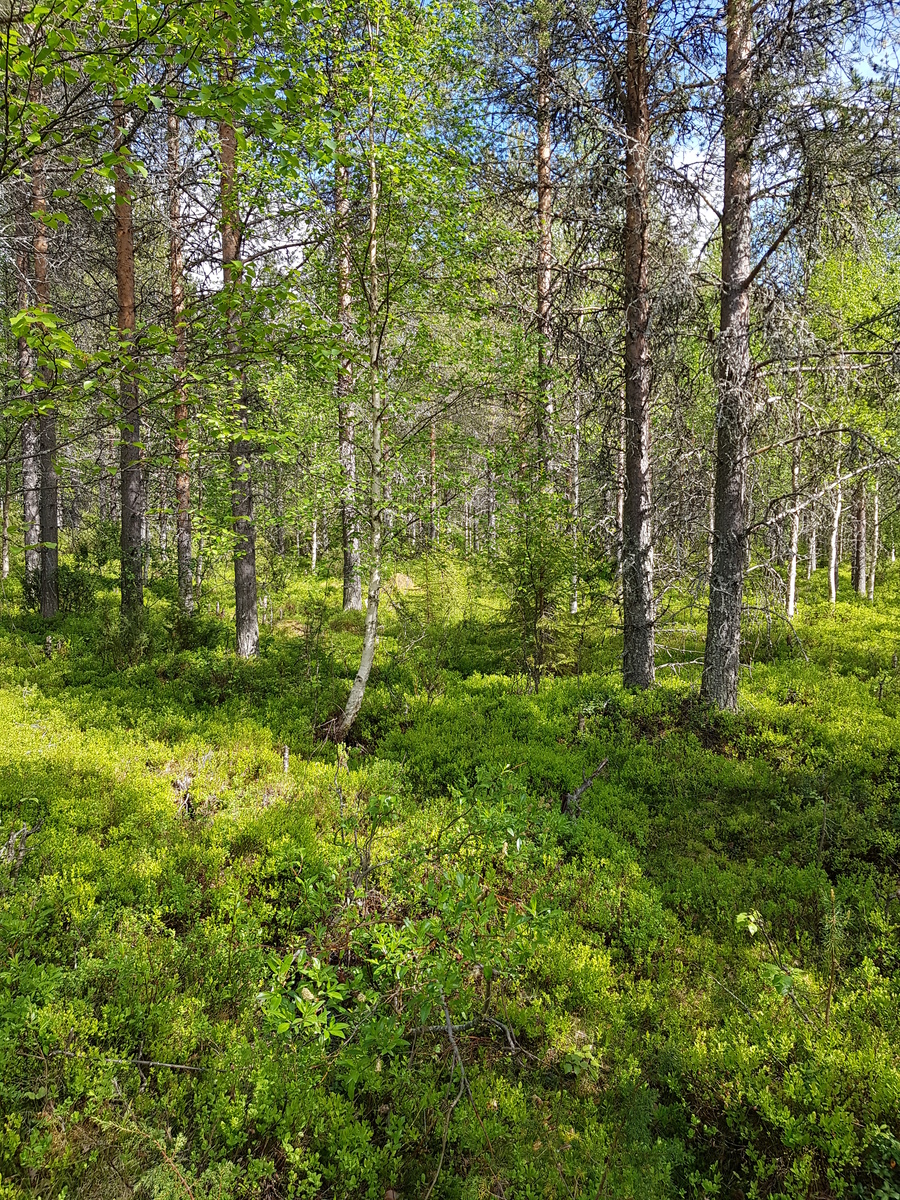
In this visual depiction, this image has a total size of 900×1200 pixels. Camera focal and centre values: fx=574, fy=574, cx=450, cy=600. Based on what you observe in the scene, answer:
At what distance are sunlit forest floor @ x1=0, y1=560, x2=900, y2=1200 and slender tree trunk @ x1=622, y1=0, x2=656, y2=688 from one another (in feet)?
3.92

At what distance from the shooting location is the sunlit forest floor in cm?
294

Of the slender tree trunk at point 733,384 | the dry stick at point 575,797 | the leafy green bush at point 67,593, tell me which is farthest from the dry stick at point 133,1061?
the leafy green bush at point 67,593

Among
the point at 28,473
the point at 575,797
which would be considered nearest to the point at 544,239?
the point at 575,797

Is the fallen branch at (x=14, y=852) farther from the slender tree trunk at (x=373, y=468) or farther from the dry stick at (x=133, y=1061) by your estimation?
the slender tree trunk at (x=373, y=468)

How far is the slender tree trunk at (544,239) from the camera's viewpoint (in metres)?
7.99

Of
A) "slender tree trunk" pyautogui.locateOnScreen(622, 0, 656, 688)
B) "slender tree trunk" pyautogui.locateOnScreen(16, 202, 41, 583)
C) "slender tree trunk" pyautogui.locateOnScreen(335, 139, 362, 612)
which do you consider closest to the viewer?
"slender tree trunk" pyautogui.locateOnScreen(335, 139, 362, 612)

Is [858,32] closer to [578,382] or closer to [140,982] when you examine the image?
[578,382]

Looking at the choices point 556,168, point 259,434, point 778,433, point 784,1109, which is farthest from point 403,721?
point 556,168

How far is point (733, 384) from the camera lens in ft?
23.6

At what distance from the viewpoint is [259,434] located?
5.39 meters

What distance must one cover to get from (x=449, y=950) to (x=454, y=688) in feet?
18.1

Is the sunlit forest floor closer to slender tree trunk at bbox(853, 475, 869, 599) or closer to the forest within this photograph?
the forest

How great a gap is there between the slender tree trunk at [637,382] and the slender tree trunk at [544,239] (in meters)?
1.11

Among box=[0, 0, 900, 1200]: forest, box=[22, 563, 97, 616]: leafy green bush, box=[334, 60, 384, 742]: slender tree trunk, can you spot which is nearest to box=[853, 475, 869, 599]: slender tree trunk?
box=[0, 0, 900, 1200]: forest
